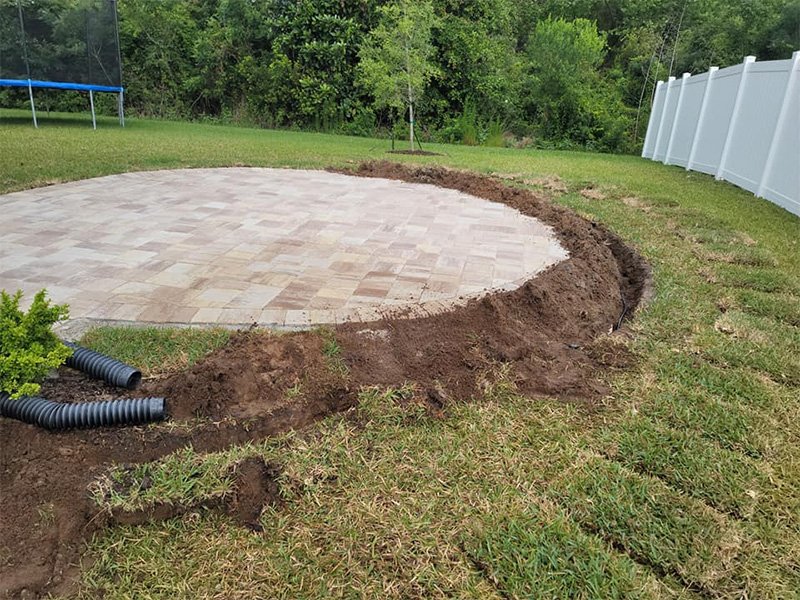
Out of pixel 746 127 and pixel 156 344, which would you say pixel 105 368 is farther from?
pixel 746 127

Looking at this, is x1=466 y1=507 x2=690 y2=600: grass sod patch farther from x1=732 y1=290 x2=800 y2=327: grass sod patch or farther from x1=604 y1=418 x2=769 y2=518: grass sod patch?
x1=732 y1=290 x2=800 y2=327: grass sod patch

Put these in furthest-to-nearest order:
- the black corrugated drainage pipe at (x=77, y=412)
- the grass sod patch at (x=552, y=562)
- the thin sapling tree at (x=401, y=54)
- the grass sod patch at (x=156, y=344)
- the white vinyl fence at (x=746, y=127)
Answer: the thin sapling tree at (x=401, y=54) → the white vinyl fence at (x=746, y=127) → the grass sod patch at (x=156, y=344) → the black corrugated drainage pipe at (x=77, y=412) → the grass sod patch at (x=552, y=562)

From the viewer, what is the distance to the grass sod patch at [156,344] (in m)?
2.38

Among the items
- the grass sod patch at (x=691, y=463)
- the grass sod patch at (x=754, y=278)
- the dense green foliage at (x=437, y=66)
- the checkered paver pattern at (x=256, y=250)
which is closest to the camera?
the grass sod patch at (x=691, y=463)

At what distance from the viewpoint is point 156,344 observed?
8.32 ft

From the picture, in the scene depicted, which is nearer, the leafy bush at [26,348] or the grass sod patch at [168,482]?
the grass sod patch at [168,482]

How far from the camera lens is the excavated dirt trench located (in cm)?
155

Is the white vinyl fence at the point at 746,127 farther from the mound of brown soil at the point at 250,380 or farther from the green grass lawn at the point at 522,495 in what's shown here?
the mound of brown soil at the point at 250,380

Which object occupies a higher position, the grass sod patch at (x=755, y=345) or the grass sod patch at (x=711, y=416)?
the grass sod patch at (x=755, y=345)

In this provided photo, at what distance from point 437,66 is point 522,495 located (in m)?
16.3

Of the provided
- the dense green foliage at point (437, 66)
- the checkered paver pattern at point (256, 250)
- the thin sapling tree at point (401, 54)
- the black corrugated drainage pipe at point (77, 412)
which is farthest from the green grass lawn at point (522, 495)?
the dense green foliage at point (437, 66)

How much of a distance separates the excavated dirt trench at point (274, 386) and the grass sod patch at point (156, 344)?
12cm

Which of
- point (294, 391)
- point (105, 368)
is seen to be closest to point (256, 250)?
point (105, 368)

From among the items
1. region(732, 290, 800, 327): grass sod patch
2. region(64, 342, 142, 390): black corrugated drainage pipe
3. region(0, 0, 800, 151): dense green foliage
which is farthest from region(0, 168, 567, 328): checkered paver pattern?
region(0, 0, 800, 151): dense green foliage
